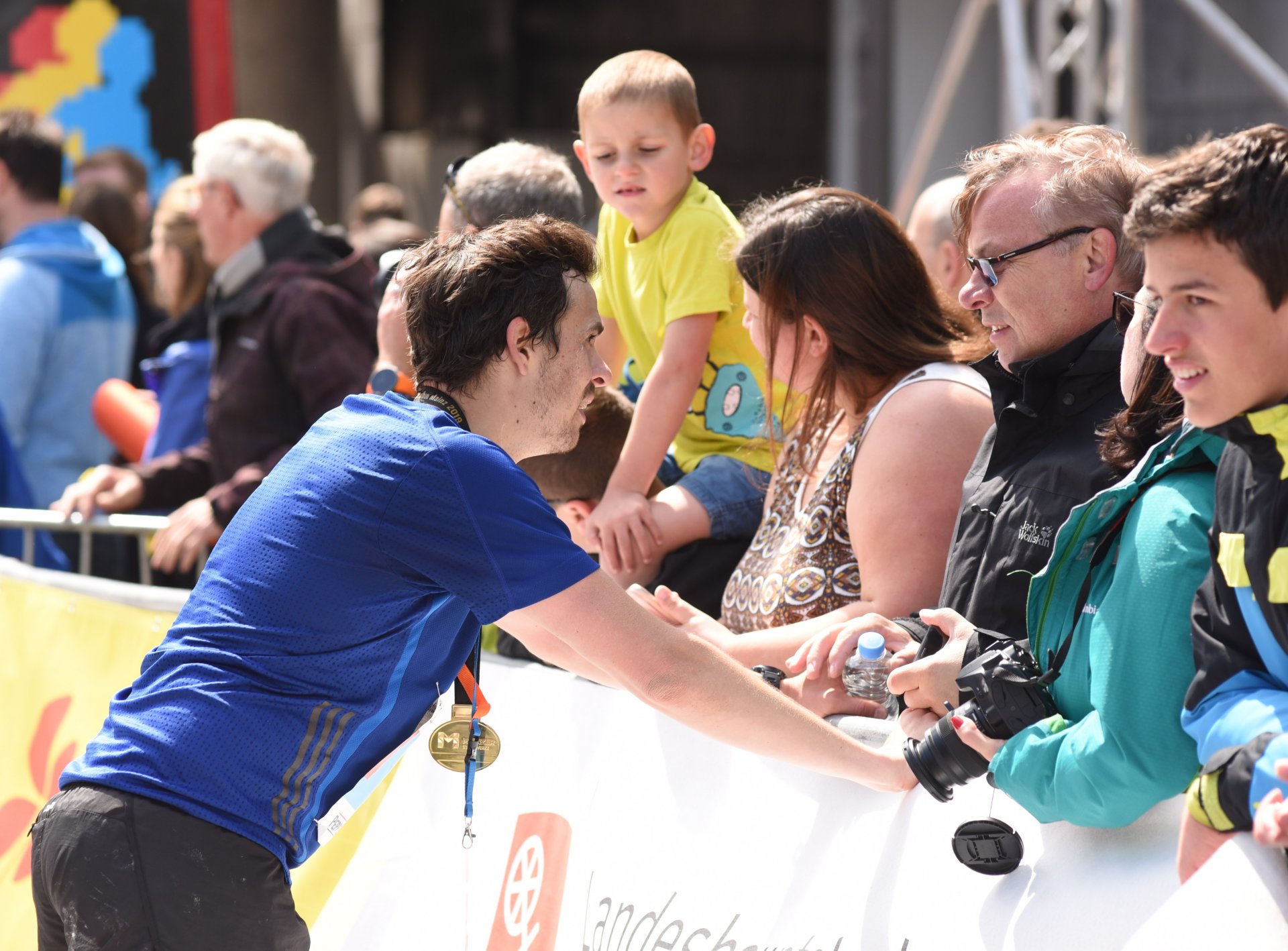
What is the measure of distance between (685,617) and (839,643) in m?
0.47

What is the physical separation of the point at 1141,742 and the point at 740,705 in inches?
24.4

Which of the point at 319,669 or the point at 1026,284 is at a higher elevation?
the point at 1026,284

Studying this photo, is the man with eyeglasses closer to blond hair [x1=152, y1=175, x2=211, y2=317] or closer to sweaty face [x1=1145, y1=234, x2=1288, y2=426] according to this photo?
sweaty face [x1=1145, y1=234, x2=1288, y2=426]

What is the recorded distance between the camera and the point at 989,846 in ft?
7.18

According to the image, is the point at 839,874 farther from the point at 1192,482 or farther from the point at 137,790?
the point at 137,790

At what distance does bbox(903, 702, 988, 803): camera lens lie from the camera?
2152 millimetres

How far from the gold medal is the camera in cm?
75

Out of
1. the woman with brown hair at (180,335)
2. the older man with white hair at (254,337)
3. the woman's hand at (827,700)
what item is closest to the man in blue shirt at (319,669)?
the woman's hand at (827,700)

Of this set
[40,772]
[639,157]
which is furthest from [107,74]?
[639,157]

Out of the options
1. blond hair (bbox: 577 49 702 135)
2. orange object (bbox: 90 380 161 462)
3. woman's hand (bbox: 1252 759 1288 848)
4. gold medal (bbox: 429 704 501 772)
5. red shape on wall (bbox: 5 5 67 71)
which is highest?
red shape on wall (bbox: 5 5 67 71)

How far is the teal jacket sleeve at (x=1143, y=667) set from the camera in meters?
1.90

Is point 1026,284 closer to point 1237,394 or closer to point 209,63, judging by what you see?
point 1237,394

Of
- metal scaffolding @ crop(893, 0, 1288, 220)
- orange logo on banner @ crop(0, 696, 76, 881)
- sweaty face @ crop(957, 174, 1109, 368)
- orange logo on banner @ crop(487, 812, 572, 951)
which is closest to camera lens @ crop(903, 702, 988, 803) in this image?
sweaty face @ crop(957, 174, 1109, 368)

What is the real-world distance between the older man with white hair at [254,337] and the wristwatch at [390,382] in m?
1.19
